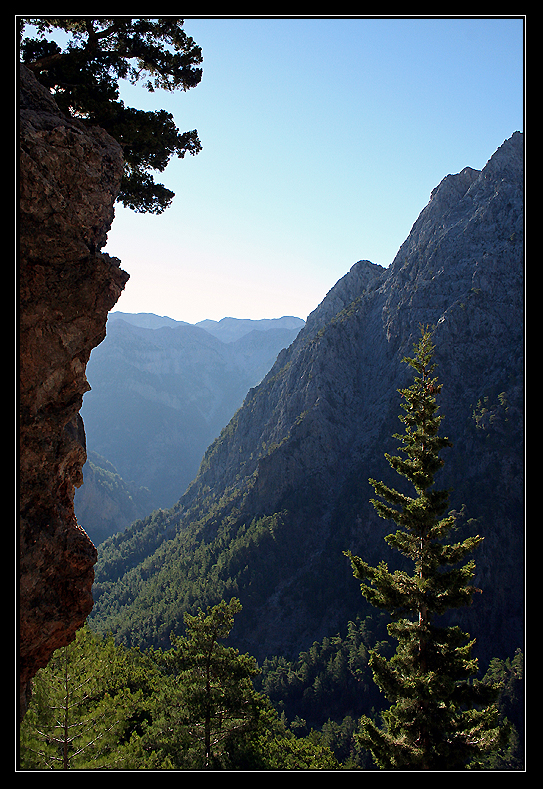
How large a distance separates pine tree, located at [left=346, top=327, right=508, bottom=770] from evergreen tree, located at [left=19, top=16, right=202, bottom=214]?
1370 centimetres

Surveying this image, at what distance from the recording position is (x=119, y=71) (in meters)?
15.3

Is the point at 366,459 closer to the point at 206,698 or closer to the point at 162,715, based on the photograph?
the point at 162,715

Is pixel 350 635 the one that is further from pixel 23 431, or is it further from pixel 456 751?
pixel 23 431

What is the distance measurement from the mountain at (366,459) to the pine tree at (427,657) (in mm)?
97663

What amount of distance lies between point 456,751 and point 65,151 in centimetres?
1999

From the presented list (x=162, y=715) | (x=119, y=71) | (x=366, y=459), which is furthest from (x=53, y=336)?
(x=366, y=459)

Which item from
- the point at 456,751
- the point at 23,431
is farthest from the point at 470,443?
the point at 23,431

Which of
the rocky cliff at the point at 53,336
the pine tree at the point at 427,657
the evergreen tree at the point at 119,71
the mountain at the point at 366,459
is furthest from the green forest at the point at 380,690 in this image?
the mountain at the point at 366,459

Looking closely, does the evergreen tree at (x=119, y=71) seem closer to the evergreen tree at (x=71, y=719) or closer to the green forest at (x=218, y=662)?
the green forest at (x=218, y=662)

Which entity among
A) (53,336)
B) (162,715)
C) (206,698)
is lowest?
(162,715)

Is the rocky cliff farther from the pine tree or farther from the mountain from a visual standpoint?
the mountain

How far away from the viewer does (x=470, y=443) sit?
118250mm

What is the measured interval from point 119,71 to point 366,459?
12801 centimetres

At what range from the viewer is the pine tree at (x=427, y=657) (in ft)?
40.3
